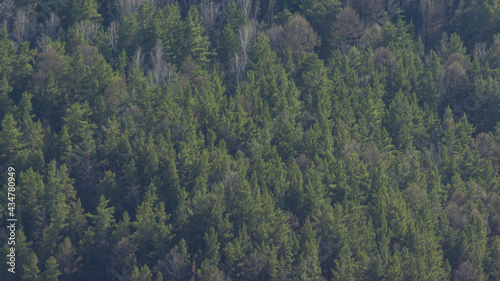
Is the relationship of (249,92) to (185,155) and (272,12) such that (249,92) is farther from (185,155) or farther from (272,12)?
(272,12)

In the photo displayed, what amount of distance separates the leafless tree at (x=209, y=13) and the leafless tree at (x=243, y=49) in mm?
4870

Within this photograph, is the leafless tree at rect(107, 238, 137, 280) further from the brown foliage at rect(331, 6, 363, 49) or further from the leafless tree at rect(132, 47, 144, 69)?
the brown foliage at rect(331, 6, 363, 49)

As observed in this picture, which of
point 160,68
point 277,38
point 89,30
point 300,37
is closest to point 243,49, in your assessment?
point 277,38

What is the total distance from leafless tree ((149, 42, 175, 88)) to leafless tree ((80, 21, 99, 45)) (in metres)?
6.52

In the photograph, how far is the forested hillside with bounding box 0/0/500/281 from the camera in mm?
73438

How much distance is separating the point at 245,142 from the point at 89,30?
2312cm

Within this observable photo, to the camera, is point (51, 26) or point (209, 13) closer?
point (51, 26)

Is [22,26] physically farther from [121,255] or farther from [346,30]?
[346,30]

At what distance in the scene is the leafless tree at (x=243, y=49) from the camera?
95750 mm

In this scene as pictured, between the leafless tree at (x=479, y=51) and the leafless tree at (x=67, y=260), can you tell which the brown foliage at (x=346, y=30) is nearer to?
the leafless tree at (x=479, y=51)

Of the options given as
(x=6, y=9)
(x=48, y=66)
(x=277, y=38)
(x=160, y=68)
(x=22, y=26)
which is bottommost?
(x=160, y=68)

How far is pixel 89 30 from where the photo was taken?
9581cm

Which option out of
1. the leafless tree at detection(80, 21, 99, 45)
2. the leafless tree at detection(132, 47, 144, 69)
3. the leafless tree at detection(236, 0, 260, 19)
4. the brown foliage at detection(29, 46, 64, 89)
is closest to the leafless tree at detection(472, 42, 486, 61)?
the leafless tree at detection(236, 0, 260, 19)

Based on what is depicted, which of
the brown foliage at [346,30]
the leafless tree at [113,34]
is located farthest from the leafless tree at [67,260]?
the brown foliage at [346,30]
